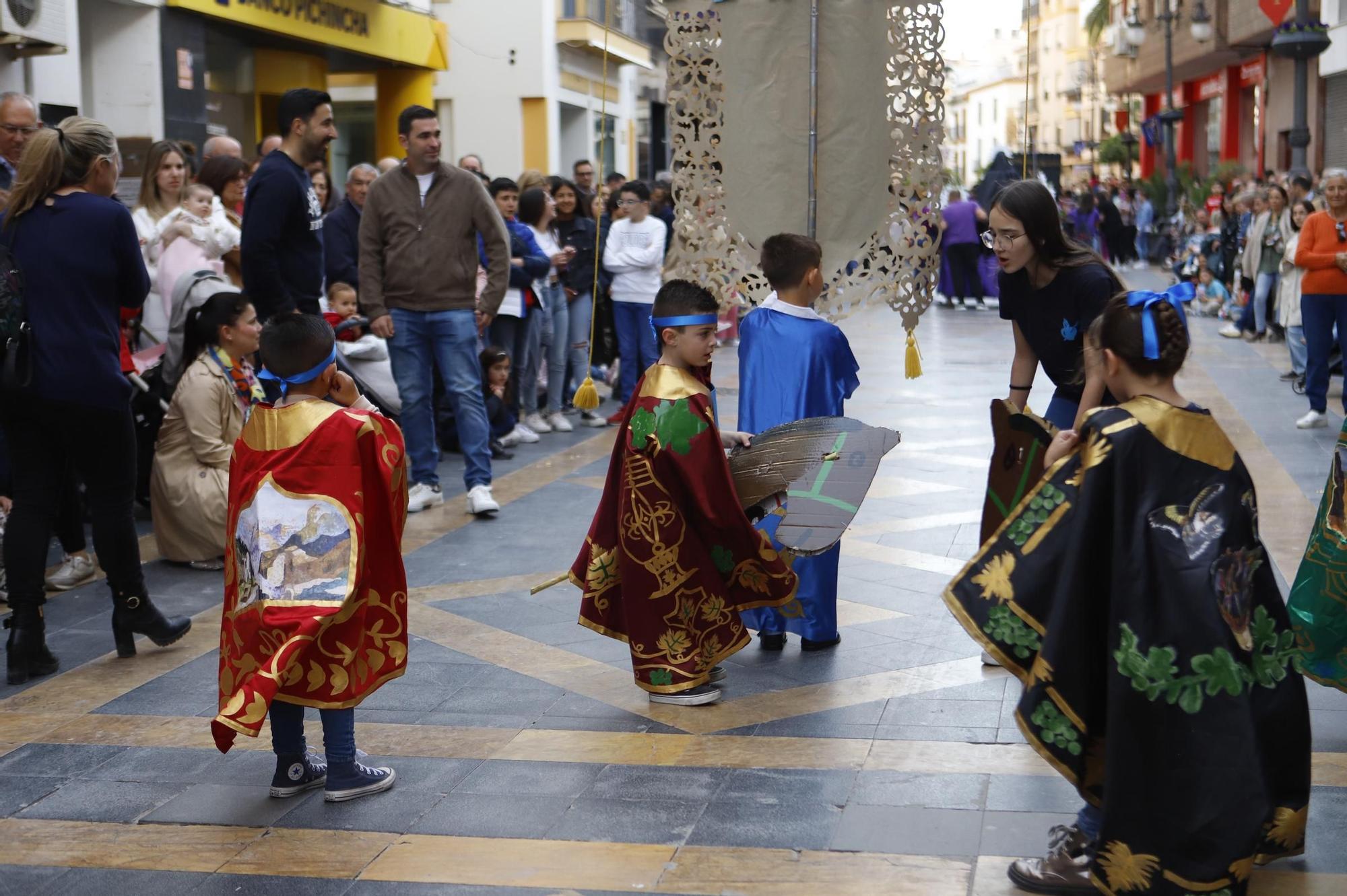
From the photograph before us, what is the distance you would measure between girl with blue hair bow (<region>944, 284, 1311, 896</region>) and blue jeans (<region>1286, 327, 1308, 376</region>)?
384 inches

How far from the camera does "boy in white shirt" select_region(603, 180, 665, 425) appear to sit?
36.8 ft

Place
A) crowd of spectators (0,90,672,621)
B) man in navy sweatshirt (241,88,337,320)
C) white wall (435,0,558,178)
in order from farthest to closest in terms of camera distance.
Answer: white wall (435,0,558,178) < man in navy sweatshirt (241,88,337,320) < crowd of spectators (0,90,672,621)

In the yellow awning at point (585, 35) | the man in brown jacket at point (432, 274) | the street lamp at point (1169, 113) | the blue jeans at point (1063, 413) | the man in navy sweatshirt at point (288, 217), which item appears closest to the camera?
the blue jeans at point (1063, 413)

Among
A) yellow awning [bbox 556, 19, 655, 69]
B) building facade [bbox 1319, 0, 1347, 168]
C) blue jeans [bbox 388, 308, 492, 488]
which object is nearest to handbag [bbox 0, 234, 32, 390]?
blue jeans [bbox 388, 308, 492, 488]

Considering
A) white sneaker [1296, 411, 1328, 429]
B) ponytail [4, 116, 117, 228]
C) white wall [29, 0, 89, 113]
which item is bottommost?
white sneaker [1296, 411, 1328, 429]

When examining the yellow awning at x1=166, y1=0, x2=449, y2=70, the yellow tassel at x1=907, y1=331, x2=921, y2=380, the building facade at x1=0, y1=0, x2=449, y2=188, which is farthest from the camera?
the yellow awning at x1=166, y1=0, x2=449, y2=70

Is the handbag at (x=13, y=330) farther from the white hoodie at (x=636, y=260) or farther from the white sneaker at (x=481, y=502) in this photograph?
the white hoodie at (x=636, y=260)

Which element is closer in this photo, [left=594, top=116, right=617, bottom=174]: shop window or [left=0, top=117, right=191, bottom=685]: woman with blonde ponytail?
[left=0, top=117, right=191, bottom=685]: woman with blonde ponytail

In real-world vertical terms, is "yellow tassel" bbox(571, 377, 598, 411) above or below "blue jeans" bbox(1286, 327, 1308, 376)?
above

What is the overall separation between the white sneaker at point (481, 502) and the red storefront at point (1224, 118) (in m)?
27.1

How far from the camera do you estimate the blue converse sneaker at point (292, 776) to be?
4289 mm

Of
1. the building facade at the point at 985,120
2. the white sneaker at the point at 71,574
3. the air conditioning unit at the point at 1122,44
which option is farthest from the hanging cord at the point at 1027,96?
the building facade at the point at 985,120

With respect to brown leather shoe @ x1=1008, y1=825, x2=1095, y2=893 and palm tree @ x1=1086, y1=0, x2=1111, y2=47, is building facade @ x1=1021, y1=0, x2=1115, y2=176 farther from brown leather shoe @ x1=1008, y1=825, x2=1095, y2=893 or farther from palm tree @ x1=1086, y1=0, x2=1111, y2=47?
brown leather shoe @ x1=1008, y1=825, x2=1095, y2=893

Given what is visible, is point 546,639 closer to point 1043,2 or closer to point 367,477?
point 367,477
